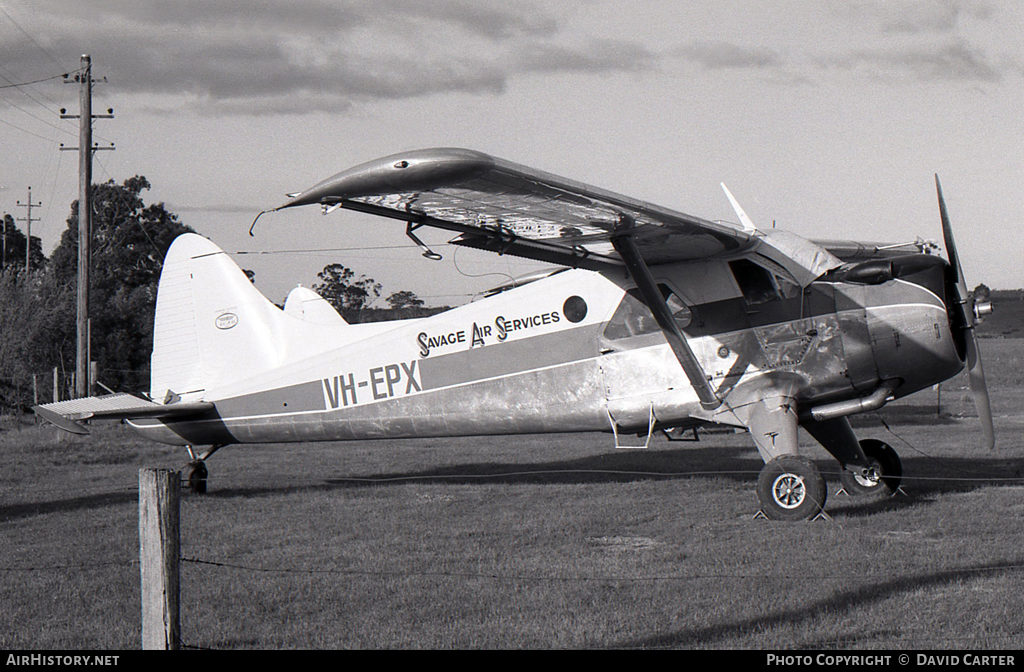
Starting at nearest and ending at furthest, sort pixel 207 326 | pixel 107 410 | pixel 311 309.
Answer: pixel 107 410
pixel 207 326
pixel 311 309

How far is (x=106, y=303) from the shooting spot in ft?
151

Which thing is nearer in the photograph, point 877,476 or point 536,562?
point 536,562

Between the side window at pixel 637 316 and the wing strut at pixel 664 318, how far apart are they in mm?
252

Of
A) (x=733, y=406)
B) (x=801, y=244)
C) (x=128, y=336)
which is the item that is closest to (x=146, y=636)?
(x=733, y=406)

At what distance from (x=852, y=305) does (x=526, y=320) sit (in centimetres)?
348

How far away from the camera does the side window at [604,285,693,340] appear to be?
960cm

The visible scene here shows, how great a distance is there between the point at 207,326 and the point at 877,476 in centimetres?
876

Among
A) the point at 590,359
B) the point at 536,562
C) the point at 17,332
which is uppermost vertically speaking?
the point at 17,332

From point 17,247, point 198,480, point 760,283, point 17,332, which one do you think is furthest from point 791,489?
point 17,247

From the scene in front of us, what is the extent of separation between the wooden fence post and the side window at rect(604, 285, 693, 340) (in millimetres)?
6151

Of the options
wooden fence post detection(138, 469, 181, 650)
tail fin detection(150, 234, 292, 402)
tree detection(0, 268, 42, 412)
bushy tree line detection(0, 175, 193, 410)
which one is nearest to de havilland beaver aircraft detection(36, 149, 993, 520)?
tail fin detection(150, 234, 292, 402)

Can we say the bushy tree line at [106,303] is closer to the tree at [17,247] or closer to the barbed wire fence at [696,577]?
the barbed wire fence at [696,577]

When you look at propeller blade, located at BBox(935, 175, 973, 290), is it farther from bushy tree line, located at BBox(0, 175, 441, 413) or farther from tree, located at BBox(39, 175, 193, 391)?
tree, located at BBox(39, 175, 193, 391)

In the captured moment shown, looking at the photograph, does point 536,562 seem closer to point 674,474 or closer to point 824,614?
point 824,614
